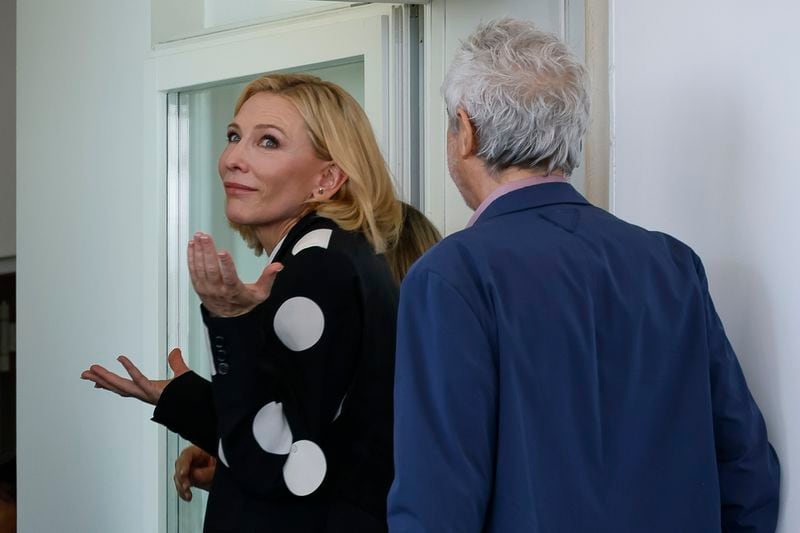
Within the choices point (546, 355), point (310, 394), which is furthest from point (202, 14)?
point (546, 355)

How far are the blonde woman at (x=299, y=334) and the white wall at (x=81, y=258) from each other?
1206 millimetres

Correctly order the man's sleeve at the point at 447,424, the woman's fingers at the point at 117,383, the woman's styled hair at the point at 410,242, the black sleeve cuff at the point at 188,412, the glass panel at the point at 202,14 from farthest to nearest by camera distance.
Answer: the glass panel at the point at 202,14 < the woman's styled hair at the point at 410,242 < the woman's fingers at the point at 117,383 < the black sleeve cuff at the point at 188,412 < the man's sleeve at the point at 447,424

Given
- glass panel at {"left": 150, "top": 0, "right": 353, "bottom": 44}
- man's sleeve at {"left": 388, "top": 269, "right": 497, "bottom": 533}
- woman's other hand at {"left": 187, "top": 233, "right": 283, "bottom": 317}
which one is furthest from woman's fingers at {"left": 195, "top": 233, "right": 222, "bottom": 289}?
glass panel at {"left": 150, "top": 0, "right": 353, "bottom": 44}

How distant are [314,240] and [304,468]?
0.86ft

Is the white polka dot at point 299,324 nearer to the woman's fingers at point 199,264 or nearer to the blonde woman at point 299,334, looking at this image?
the blonde woman at point 299,334

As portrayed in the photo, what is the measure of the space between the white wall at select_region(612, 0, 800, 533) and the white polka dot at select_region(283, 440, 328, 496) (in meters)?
0.47

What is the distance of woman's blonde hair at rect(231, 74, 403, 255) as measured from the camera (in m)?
1.39

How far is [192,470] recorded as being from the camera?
165 cm

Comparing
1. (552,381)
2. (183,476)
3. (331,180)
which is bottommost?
(183,476)

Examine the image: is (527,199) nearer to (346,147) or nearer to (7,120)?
(346,147)

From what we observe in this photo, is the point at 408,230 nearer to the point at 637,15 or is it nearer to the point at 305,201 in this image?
the point at 305,201

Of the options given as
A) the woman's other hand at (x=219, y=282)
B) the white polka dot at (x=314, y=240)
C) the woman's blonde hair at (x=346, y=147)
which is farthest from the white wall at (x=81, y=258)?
the woman's other hand at (x=219, y=282)

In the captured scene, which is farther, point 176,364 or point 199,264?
point 176,364

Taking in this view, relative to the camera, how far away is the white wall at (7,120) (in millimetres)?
3564
